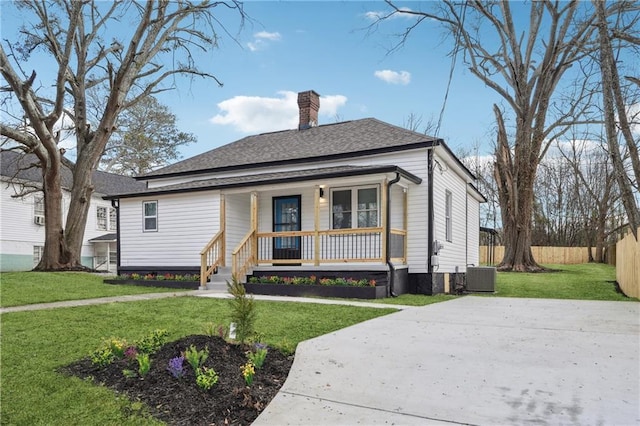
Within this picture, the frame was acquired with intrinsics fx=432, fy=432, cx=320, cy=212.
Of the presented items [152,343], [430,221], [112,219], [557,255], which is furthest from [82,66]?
[557,255]

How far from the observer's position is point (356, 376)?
4.04m

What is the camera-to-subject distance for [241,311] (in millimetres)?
4254

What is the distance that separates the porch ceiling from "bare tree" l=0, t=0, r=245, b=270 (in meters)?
3.75

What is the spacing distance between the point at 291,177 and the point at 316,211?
123cm

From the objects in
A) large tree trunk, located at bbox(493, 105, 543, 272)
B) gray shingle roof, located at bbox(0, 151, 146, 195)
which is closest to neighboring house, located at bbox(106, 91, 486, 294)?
large tree trunk, located at bbox(493, 105, 543, 272)

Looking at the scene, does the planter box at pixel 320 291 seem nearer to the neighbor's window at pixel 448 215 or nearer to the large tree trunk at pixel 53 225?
the neighbor's window at pixel 448 215

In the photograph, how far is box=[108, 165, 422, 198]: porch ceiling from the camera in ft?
35.0

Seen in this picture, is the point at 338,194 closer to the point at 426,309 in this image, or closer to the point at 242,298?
the point at 426,309

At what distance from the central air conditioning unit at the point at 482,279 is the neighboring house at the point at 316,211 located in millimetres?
758

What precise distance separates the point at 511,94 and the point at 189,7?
49.6ft

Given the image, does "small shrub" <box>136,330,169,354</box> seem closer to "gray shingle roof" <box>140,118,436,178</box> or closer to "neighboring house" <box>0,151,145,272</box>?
"gray shingle roof" <box>140,118,436,178</box>

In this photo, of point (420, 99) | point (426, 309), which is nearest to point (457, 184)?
point (426, 309)

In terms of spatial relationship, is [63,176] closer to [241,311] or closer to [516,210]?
[516,210]

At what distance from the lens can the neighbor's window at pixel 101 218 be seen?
89.4ft
